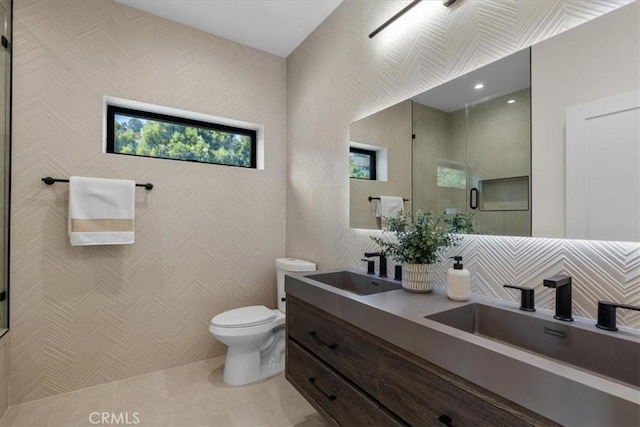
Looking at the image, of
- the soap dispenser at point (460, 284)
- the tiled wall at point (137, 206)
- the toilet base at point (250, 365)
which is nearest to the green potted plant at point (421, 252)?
the soap dispenser at point (460, 284)

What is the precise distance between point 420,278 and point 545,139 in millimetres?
713

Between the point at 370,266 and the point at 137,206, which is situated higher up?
the point at 137,206

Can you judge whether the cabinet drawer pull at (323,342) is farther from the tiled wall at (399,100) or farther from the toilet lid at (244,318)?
the toilet lid at (244,318)

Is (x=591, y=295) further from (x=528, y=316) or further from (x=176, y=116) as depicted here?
(x=176, y=116)

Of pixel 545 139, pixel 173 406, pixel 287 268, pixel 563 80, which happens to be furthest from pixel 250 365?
pixel 563 80

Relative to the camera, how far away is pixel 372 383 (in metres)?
1.11

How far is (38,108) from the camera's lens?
1.91 m

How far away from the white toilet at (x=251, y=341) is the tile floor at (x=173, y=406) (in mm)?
84

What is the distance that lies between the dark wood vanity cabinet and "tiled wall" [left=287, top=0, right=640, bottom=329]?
56 centimetres

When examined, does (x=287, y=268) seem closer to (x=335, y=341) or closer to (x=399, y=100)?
(x=335, y=341)

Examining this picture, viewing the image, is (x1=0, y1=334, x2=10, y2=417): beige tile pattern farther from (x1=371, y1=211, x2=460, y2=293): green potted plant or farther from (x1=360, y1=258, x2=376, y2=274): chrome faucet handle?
(x1=371, y1=211, x2=460, y2=293): green potted plant

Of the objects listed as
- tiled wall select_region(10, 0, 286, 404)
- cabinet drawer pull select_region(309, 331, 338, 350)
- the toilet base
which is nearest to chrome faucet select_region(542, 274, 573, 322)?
cabinet drawer pull select_region(309, 331, 338, 350)

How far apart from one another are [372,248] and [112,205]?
1725mm

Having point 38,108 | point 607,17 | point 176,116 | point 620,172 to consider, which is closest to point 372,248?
point 620,172
